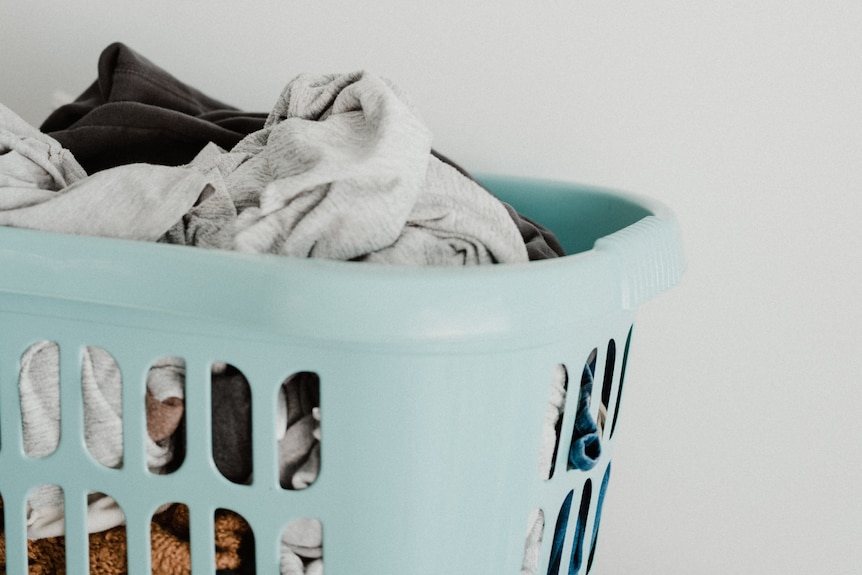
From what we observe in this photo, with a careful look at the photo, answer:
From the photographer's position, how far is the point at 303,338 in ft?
1.40

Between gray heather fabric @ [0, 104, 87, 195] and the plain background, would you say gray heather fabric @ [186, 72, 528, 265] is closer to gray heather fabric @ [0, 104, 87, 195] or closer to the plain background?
gray heather fabric @ [0, 104, 87, 195]

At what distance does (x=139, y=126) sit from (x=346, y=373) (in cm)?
40

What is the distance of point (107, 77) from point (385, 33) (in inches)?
11.2

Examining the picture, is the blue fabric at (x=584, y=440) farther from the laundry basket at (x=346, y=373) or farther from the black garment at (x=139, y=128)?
the black garment at (x=139, y=128)

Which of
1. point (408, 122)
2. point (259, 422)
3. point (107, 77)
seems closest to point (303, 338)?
point (259, 422)

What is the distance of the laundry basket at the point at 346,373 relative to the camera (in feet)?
1.33

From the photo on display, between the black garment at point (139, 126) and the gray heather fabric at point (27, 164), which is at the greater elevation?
the black garment at point (139, 126)

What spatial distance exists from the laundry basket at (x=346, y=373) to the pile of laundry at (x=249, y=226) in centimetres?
1

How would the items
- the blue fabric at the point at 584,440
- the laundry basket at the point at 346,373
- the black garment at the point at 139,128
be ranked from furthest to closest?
the black garment at the point at 139,128, the blue fabric at the point at 584,440, the laundry basket at the point at 346,373

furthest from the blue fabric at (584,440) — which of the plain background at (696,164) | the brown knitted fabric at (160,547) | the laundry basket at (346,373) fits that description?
the plain background at (696,164)

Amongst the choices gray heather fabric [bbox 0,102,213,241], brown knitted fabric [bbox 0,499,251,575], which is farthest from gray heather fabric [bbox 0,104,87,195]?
brown knitted fabric [bbox 0,499,251,575]

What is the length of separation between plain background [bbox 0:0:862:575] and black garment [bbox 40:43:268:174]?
173mm

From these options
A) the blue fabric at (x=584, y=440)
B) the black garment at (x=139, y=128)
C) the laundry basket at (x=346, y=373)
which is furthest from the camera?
the black garment at (x=139, y=128)

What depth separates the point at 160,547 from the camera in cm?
50
